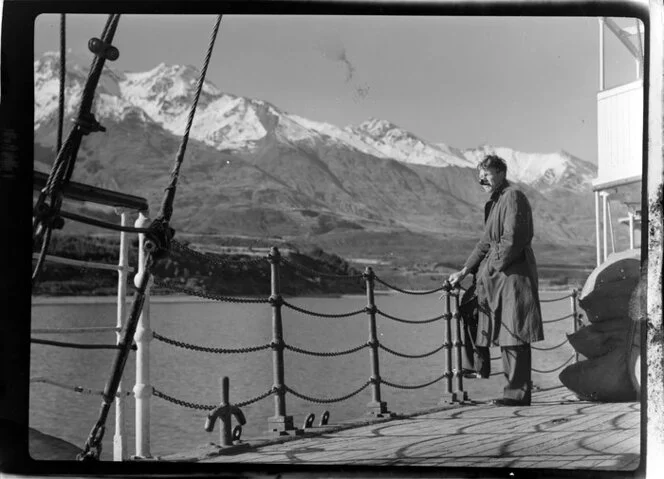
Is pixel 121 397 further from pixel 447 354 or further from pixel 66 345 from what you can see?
pixel 447 354

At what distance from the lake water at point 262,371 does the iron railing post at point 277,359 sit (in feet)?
0.52

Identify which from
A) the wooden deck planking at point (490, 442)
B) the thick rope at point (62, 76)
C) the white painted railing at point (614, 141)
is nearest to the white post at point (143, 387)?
the wooden deck planking at point (490, 442)

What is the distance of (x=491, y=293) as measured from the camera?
381 cm

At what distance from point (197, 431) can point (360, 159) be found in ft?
203

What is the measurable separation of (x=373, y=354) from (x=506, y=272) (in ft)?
4.35

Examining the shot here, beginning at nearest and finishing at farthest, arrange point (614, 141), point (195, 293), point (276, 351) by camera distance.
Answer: point (195, 293)
point (276, 351)
point (614, 141)

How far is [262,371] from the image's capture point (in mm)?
19625

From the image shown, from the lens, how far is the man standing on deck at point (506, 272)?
363 centimetres

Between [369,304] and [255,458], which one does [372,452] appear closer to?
[255,458]

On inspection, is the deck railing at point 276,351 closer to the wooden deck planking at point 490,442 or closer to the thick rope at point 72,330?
the thick rope at point 72,330

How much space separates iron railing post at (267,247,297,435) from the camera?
3.93m

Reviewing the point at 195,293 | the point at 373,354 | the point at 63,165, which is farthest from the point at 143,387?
the point at 373,354

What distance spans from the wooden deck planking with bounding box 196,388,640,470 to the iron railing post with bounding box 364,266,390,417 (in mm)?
282

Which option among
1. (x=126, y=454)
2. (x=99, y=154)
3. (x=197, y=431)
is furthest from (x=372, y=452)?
(x=99, y=154)
